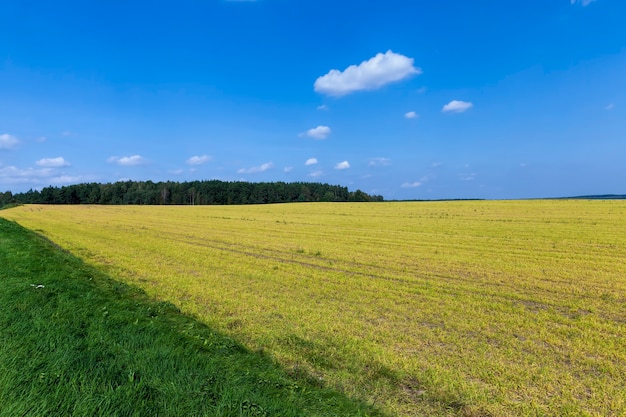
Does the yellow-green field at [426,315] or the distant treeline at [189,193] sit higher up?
the distant treeline at [189,193]

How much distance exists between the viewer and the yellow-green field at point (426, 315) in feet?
14.9

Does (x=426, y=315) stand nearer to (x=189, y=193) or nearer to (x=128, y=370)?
(x=128, y=370)

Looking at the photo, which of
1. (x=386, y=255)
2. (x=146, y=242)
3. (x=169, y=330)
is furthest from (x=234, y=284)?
(x=146, y=242)

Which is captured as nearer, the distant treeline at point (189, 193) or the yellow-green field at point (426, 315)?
the yellow-green field at point (426, 315)

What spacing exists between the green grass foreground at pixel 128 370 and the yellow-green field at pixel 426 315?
98 cm

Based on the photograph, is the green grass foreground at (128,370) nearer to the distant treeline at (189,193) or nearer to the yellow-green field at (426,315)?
the yellow-green field at (426,315)

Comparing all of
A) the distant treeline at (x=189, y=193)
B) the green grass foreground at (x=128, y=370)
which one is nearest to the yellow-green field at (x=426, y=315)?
the green grass foreground at (x=128, y=370)

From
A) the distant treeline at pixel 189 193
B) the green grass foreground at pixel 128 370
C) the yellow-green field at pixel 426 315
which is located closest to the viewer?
the green grass foreground at pixel 128 370

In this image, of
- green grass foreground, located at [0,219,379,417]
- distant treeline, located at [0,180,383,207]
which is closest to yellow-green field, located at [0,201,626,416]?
green grass foreground, located at [0,219,379,417]

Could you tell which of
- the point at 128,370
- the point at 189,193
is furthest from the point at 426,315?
the point at 189,193

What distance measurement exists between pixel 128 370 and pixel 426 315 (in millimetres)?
6036

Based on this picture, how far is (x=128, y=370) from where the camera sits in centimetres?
368

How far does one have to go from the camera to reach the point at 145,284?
32.6 ft

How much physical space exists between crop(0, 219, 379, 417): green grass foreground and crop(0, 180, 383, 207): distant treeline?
4226 inches
